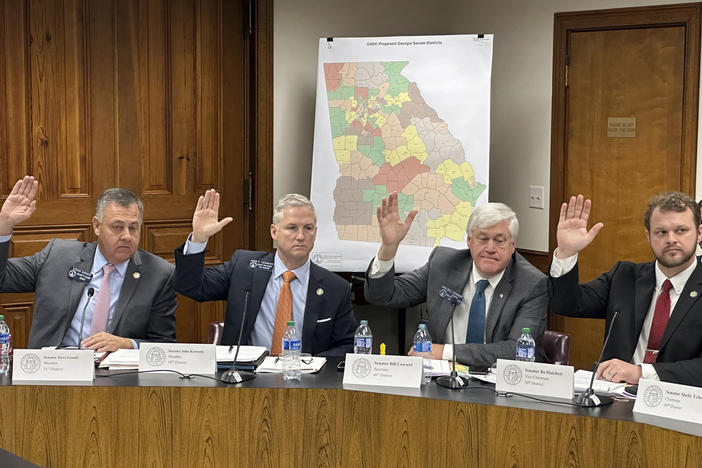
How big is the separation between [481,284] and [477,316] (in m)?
0.12

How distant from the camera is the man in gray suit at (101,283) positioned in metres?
3.48

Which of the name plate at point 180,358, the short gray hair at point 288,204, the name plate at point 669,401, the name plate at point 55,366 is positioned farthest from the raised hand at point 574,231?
the name plate at point 55,366

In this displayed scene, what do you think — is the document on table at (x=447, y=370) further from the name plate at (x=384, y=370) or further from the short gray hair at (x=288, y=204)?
the short gray hair at (x=288, y=204)

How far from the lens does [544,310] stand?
3461mm

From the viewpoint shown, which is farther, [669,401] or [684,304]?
[684,304]

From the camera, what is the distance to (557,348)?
135 inches

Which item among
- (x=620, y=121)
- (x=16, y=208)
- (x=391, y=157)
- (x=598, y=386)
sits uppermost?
(x=620, y=121)

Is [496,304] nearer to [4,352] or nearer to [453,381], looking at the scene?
[453,381]

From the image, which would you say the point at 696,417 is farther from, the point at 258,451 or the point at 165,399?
the point at 165,399

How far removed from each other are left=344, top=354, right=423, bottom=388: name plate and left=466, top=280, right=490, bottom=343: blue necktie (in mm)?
663

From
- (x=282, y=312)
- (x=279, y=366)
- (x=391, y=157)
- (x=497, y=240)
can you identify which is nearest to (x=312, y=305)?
(x=282, y=312)

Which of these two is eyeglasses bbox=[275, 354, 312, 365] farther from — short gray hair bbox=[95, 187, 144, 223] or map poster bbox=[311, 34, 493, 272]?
map poster bbox=[311, 34, 493, 272]

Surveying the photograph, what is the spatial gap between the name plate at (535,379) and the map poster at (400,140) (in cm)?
228

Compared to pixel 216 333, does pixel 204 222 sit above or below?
above
